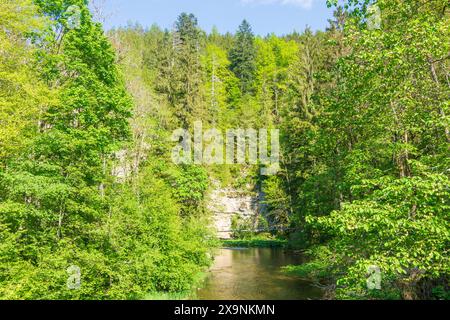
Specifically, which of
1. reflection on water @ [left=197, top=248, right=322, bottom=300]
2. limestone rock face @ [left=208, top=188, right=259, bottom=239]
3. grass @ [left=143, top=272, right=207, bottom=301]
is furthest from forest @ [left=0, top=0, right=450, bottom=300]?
limestone rock face @ [left=208, top=188, right=259, bottom=239]

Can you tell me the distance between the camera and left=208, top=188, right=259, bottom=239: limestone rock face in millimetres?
47688

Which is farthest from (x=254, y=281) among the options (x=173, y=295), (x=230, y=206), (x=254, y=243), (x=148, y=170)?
(x=230, y=206)

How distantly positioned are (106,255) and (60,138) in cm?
489

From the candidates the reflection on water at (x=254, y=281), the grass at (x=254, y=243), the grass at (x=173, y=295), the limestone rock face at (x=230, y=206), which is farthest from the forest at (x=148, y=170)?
the limestone rock face at (x=230, y=206)

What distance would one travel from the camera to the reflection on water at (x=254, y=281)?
17406mm

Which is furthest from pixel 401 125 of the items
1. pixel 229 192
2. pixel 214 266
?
pixel 229 192

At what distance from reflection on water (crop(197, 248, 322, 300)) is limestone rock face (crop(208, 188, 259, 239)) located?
16454 millimetres

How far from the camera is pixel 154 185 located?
704 inches

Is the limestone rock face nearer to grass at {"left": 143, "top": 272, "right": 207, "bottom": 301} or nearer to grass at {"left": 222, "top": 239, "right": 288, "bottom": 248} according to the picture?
grass at {"left": 222, "top": 239, "right": 288, "bottom": 248}

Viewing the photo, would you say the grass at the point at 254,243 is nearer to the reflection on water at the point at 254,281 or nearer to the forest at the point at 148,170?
the reflection on water at the point at 254,281

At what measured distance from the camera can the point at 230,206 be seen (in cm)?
4978

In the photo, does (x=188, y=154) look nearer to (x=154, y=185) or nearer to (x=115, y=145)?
(x=154, y=185)

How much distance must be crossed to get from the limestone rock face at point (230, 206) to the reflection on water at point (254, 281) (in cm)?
1645

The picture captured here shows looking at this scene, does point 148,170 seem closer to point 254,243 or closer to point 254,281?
point 254,281
